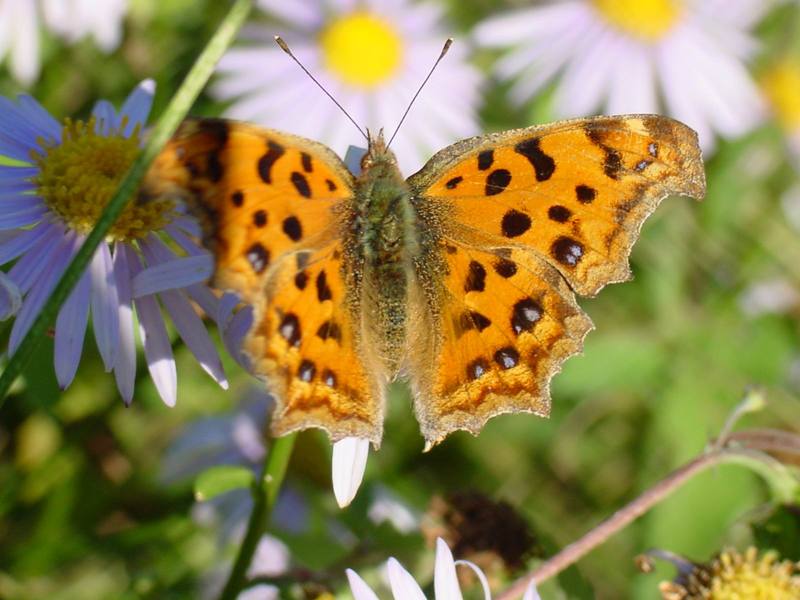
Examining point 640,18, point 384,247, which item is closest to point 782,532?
point 384,247

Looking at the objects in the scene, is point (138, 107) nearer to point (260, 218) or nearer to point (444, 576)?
point (260, 218)

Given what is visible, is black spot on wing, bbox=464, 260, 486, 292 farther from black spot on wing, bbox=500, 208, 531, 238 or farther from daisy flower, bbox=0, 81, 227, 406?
daisy flower, bbox=0, 81, 227, 406

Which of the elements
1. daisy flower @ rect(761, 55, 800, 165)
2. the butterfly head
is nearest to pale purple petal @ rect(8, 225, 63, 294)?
the butterfly head

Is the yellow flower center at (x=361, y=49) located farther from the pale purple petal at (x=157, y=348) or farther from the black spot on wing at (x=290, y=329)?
the black spot on wing at (x=290, y=329)

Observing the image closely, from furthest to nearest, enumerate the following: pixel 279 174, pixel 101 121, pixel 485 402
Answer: pixel 101 121
pixel 485 402
pixel 279 174

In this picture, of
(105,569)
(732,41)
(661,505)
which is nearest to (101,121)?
(105,569)

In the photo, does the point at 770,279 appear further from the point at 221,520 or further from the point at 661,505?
the point at 221,520
